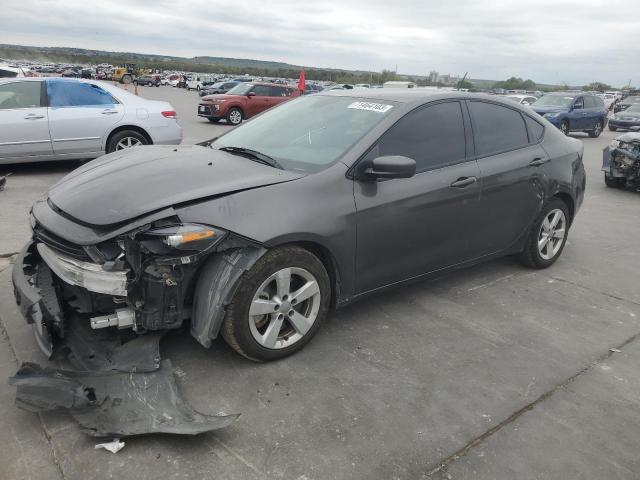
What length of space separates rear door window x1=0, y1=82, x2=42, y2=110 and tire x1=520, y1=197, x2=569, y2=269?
23.1 feet

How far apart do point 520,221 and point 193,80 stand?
53269 mm

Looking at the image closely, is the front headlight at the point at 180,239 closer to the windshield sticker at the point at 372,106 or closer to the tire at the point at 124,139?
the windshield sticker at the point at 372,106

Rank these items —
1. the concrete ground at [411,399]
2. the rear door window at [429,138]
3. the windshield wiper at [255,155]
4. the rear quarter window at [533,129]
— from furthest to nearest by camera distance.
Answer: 1. the rear quarter window at [533,129]
2. the rear door window at [429,138]
3. the windshield wiper at [255,155]
4. the concrete ground at [411,399]

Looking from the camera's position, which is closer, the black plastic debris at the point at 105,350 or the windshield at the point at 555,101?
the black plastic debris at the point at 105,350

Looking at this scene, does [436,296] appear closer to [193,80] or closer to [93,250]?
[93,250]

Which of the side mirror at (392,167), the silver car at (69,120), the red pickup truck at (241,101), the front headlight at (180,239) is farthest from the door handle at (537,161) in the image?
the red pickup truck at (241,101)

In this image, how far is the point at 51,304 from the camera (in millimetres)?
2869

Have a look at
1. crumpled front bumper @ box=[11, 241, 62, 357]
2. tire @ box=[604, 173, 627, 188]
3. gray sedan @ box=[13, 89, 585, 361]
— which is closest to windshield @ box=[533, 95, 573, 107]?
tire @ box=[604, 173, 627, 188]

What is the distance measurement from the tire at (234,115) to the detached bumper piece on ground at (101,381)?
15.5m

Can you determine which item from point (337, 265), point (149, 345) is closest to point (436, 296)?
point (337, 265)

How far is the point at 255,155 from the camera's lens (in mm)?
3590

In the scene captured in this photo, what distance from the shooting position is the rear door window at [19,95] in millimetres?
7512

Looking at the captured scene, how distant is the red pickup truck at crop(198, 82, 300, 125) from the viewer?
17.7m

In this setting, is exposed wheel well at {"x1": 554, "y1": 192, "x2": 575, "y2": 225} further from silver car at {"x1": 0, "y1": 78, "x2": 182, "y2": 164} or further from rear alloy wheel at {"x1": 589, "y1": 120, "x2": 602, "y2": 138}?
rear alloy wheel at {"x1": 589, "y1": 120, "x2": 602, "y2": 138}
